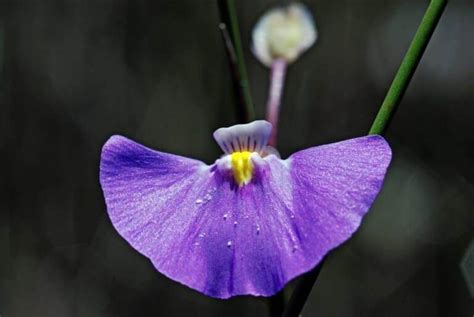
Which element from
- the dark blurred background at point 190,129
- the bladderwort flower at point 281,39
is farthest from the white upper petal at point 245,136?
the dark blurred background at point 190,129

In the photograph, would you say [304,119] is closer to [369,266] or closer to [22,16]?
[369,266]

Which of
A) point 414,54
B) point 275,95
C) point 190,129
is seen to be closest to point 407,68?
point 414,54

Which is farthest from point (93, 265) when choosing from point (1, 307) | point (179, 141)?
point (179, 141)

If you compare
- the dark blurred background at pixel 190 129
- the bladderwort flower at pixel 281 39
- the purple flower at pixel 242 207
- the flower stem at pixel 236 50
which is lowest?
the dark blurred background at pixel 190 129

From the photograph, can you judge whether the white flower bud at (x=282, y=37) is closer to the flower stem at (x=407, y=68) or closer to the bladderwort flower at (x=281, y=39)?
the bladderwort flower at (x=281, y=39)

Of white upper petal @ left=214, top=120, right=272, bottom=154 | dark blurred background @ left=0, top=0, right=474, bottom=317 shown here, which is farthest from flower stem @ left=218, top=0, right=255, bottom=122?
dark blurred background @ left=0, top=0, right=474, bottom=317

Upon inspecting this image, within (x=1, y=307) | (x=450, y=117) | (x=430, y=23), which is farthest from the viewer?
(x=450, y=117)

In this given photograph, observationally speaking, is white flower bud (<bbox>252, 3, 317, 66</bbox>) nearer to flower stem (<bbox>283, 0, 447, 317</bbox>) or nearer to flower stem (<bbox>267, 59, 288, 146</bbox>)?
flower stem (<bbox>267, 59, 288, 146</bbox>)

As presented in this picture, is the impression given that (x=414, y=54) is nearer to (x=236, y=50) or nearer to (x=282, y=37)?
(x=236, y=50)
